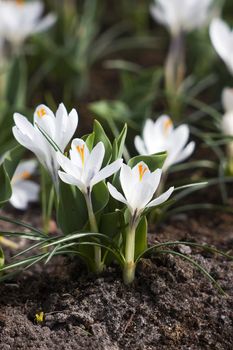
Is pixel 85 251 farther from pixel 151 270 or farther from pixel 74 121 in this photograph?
pixel 74 121

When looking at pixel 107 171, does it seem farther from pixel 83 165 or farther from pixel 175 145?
pixel 175 145

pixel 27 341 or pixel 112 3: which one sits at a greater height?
pixel 112 3

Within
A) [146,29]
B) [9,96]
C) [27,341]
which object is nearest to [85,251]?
[27,341]

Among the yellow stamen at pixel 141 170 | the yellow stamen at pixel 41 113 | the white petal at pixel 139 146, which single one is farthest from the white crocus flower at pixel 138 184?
the white petal at pixel 139 146

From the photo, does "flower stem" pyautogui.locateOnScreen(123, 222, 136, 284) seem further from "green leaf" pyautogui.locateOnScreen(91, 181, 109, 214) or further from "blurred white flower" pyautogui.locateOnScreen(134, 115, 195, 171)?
"blurred white flower" pyautogui.locateOnScreen(134, 115, 195, 171)

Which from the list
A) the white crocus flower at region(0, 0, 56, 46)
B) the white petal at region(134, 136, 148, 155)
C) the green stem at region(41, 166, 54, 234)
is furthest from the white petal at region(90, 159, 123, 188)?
the white crocus flower at region(0, 0, 56, 46)

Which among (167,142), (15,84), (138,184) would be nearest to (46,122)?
(138,184)
